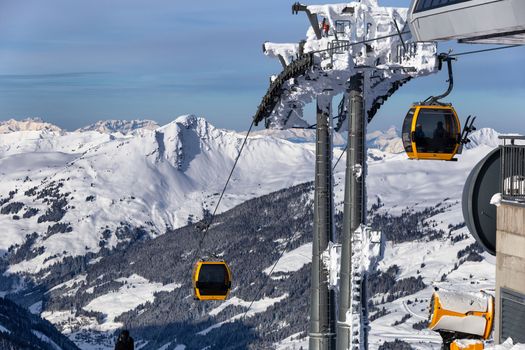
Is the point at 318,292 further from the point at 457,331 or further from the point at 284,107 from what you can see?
the point at 457,331

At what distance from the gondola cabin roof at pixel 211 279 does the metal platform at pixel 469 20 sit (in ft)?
75.0

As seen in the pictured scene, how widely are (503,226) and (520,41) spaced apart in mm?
4996

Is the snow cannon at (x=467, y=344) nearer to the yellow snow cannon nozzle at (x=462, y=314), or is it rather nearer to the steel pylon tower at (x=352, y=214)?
the yellow snow cannon nozzle at (x=462, y=314)

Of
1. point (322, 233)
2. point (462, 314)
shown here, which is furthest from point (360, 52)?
point (462, 314)

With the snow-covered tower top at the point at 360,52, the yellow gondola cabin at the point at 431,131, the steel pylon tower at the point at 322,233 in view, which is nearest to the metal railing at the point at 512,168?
the yellow gondola cabin at the point at 431,131

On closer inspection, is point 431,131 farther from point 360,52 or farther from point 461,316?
point 461,316

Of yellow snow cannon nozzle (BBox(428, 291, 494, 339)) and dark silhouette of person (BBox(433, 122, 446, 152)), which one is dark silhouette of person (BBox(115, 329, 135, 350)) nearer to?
dark silhouette of person (BBox(433, 122, 446, 152))

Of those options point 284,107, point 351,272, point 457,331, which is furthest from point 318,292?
point 457,331

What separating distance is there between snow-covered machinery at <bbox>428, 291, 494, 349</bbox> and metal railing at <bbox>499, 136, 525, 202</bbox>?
7524mm

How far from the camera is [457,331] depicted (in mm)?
18125

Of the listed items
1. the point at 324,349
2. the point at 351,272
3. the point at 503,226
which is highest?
the point at 503,226

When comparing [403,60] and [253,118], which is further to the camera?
[253,118]

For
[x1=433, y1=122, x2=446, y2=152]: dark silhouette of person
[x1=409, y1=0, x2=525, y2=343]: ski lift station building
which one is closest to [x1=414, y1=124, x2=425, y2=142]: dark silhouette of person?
[x1=433, y1=122, x2=446, y2=152]: dark silhouette of person

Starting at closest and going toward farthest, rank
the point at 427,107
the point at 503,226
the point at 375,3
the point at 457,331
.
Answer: the point at 457,331, the point at 503,226, the point at 427,107, the point at 375,3
